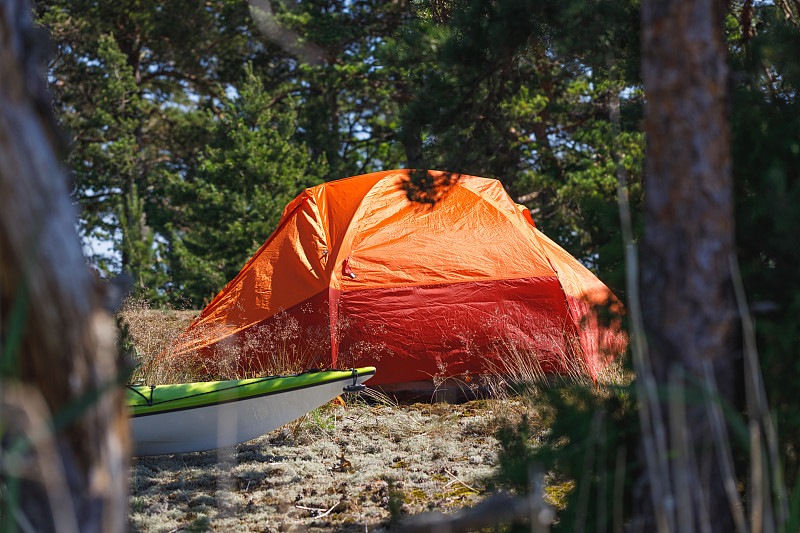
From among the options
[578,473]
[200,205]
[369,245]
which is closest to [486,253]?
[369,245]

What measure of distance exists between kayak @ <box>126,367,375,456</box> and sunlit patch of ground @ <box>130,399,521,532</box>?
17 centimetres

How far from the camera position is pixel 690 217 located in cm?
133

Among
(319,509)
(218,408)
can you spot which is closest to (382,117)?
(218,408)

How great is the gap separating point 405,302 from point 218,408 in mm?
2238

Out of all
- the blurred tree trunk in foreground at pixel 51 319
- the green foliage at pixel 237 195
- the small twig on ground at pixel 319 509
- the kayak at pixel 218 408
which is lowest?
the small twig on ground at pixel 319 509

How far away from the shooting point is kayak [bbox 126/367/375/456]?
3.82 m

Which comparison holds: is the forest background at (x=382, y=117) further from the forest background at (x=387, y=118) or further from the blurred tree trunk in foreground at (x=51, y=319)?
the blurred tree trunk in foreground at (x=51, y=319)

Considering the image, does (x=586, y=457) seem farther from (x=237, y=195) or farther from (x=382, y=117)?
(x=382, y=117)

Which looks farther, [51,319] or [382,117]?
[382,117]

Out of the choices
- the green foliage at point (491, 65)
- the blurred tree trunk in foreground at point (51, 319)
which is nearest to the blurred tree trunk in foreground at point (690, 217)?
the green foliage at point (491, 65)

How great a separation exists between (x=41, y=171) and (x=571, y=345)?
17.1ft

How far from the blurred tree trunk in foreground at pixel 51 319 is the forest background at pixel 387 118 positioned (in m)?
1.14

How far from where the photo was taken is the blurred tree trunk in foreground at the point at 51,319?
0.91 meters

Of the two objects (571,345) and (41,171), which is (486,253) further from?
(41,171)
